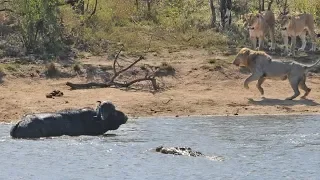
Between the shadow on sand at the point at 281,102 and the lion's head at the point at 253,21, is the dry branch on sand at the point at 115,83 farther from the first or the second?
the lion's head at the point at 253,21

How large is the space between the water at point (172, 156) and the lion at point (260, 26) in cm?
707

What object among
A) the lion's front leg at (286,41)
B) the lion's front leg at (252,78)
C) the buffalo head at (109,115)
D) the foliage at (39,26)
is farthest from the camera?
the lion's front leg at (286,41)

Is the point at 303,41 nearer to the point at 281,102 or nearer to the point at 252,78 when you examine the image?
the point at 252,78

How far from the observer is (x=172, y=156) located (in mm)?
17125

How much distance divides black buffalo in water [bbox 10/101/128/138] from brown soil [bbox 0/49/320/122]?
2.27m

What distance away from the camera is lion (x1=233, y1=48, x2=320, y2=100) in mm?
23641

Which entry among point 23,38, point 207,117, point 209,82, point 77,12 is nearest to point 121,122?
point 207,117

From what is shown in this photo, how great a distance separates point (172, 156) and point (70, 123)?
107 inches

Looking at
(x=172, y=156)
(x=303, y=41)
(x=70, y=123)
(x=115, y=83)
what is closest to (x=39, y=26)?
(x=115, y=83)

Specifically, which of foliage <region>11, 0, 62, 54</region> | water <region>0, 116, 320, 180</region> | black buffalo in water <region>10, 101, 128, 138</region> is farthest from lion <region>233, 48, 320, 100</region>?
black buffalo in water <region>10, 101, 128, 138</region>

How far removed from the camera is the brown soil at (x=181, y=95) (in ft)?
72.1

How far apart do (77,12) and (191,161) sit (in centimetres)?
1382

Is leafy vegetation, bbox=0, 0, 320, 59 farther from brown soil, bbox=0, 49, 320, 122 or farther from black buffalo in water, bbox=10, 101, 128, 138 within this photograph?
black buffalo in water, bbox=10, 101, 128, 138

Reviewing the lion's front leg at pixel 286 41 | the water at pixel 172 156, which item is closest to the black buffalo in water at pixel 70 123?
the water at pixel 172 156
